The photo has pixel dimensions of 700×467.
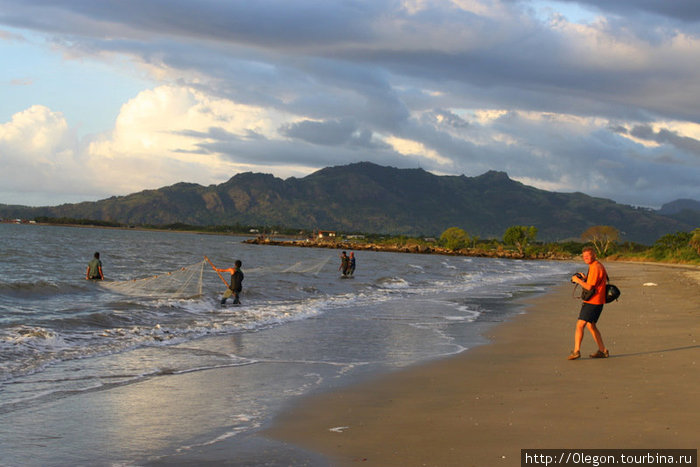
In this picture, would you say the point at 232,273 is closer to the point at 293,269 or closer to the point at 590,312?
the point at 590,312

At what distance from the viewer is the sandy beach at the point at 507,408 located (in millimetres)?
6219

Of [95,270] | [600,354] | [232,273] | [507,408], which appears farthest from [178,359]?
[95,270]

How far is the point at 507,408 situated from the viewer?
7.73 meters

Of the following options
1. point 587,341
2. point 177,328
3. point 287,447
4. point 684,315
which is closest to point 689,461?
point 287,447

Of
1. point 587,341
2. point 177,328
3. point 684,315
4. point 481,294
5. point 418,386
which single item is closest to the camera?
point 418,386

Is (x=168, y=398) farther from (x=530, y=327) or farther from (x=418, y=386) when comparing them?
(x=530, y=327)

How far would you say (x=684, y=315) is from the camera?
1836 centimetres

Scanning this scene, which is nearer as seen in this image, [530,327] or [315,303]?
[530,327]

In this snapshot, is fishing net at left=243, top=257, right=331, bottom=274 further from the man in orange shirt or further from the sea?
the man in orange shirt

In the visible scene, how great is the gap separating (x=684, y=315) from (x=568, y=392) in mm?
11960

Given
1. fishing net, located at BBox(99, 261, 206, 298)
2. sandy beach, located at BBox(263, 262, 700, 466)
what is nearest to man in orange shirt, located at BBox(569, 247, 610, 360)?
sandy beach, located at BBox(263, 262, 700, 466)

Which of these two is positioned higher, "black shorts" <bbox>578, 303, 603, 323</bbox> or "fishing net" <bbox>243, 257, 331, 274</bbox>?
"black shorts" <bbox>578, 303, 603, 323</bbox>

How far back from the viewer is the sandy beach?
622 centimetres

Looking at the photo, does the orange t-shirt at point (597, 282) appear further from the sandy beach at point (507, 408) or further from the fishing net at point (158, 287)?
the fishing net at point (158, 287)
